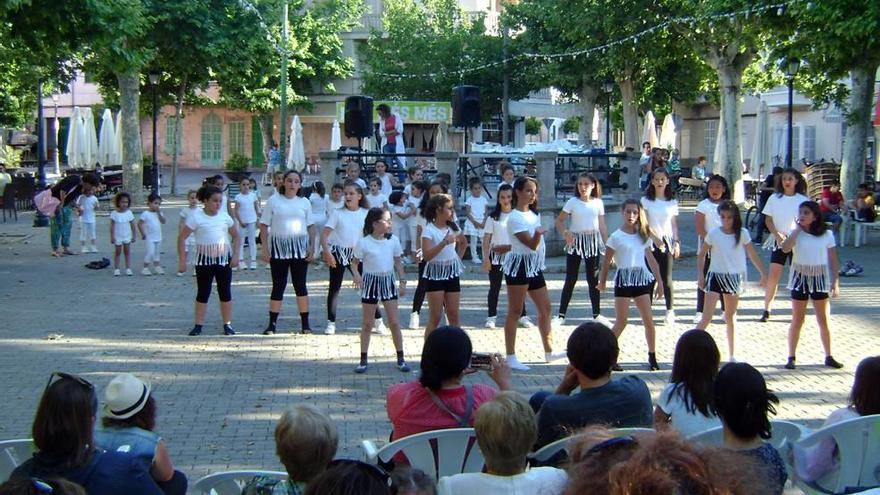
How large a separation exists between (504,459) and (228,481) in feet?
3.89

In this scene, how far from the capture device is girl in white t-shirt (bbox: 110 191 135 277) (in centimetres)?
1717

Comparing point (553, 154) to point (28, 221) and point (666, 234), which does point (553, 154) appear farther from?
point (28, 221)

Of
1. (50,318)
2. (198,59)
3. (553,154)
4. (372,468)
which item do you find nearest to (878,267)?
(553,154)

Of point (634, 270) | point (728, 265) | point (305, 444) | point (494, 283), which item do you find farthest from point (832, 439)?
point (494, 283)

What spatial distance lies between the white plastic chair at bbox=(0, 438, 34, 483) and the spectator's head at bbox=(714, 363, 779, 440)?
294 cm

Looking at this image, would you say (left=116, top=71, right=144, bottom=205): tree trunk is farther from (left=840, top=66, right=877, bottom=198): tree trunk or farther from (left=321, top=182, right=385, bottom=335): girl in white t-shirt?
(left=321, top=182, right=385, bottom=335): girl in white t-shirt

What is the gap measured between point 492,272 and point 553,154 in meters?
7.69

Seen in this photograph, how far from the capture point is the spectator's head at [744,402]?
4.35 metres

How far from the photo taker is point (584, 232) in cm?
1208

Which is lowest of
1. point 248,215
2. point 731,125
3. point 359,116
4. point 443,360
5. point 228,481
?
point 228,481

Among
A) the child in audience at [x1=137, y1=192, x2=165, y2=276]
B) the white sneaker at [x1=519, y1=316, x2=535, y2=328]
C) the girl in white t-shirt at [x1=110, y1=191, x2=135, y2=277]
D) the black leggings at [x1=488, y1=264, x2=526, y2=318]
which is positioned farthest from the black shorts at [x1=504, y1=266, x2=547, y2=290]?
the girl in white t-shirt at [x1=110, y1=191, x2=135, y2=277]

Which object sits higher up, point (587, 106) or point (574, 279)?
point (587, 106)

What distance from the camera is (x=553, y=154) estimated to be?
19.2m

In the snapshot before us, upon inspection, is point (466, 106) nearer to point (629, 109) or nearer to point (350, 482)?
point (629, 109)
